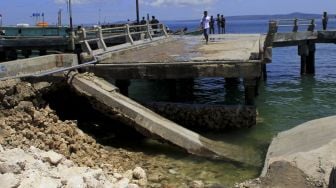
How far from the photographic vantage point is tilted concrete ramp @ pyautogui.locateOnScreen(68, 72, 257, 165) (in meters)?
12.4

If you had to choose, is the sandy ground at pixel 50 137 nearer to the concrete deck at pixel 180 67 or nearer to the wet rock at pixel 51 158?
the wet rock at pixel 51 158

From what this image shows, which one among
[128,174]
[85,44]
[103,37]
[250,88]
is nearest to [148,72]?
[85,44]

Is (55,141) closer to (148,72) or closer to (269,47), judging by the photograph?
(148,72)

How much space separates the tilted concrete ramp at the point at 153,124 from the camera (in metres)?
12.4

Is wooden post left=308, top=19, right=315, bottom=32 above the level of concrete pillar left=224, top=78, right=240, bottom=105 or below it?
above

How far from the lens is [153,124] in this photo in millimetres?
12898

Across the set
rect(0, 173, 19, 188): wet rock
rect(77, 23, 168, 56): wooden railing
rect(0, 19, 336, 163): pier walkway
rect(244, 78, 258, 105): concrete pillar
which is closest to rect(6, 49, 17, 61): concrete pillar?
rect(77, 23, 168, 56): wooden railing

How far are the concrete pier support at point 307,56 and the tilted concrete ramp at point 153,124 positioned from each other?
1775 centimetres

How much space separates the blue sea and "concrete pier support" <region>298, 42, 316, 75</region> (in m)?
0.59

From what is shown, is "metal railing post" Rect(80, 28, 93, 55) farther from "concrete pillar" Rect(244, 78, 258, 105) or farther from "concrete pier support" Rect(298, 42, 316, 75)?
"concrete pier support" Rect(298, 42, 316, 75)

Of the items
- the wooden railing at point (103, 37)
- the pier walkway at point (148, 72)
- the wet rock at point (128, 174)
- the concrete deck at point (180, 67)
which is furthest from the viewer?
the wooden railing at point (103, 37)

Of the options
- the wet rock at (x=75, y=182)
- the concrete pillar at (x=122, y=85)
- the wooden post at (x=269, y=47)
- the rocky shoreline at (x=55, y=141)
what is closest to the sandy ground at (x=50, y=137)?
the rocky shoreline at (x=55, y=141)

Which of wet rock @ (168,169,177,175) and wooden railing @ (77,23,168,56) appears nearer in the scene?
wet rock @ (168,169,177,175)

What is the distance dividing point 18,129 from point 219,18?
2919 centimetres
